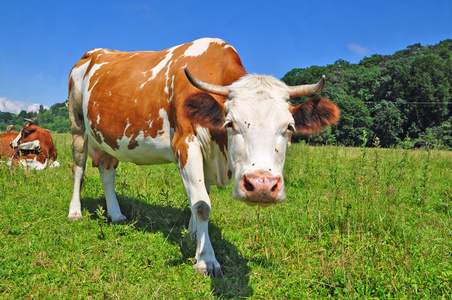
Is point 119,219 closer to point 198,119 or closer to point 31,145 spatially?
point 198,119

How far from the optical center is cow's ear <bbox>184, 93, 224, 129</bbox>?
10.4 ft

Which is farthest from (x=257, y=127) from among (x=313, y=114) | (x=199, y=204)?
(x=199, y=204)

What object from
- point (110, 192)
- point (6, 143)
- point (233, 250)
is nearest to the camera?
point (233, 250)

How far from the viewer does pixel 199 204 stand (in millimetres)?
3451

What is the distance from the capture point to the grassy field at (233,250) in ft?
9.57

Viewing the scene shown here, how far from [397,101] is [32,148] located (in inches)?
2007

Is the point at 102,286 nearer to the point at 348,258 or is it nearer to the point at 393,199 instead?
the point at 348,258

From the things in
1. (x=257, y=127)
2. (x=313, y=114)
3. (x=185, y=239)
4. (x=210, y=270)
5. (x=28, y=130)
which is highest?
(x=313, y=114)

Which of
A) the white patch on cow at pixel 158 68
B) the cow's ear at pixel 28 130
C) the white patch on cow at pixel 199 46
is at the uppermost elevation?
the white patch on cow at pixel 199 46

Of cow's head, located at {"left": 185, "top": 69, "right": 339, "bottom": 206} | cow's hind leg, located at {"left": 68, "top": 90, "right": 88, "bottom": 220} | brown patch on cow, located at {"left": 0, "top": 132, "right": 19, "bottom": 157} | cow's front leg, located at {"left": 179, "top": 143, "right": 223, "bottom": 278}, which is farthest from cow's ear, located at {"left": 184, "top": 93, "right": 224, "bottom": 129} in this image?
brown patch on cow, located at {"left": 0, "top": 132, "right": 19, "bottom": 157}

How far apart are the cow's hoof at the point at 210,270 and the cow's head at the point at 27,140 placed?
23.0 feet

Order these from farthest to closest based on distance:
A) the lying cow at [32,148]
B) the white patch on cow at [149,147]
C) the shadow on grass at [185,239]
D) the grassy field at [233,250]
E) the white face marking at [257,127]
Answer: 1. the lying cow at [32,148]
2. the white patch on cow at [149,147]
3. the shadow on grass at [185,239]
4. the grassy field at [233,250]
5. the white face marking at [257,127]

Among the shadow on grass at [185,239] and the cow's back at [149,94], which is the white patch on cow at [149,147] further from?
the shadow on grass at [185,239]

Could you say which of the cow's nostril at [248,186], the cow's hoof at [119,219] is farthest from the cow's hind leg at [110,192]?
the cow's nostril at [248,186]
